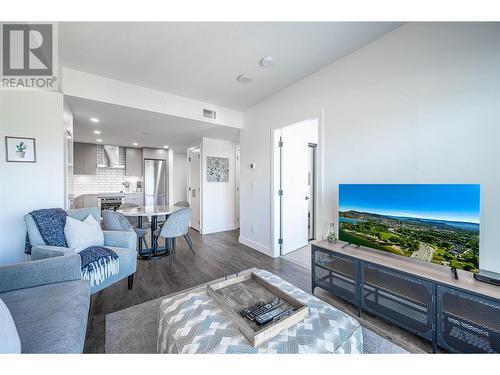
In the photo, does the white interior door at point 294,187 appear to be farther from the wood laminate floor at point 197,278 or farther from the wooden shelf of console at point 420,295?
the wooden shelf of console at point 420,295

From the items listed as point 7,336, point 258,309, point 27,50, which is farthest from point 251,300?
point 27,50

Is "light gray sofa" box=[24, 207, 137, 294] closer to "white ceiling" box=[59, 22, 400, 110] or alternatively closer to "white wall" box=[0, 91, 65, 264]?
"white wall" box=[0, 91, 65, 264]

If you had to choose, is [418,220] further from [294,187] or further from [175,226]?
[175,226]

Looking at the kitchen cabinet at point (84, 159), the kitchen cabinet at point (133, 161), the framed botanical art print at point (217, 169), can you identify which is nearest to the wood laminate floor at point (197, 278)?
the framed botanical art print at point (217, 169)

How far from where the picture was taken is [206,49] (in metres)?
2.11

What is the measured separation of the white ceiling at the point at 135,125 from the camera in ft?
9.52

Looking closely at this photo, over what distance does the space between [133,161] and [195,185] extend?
8.33ft

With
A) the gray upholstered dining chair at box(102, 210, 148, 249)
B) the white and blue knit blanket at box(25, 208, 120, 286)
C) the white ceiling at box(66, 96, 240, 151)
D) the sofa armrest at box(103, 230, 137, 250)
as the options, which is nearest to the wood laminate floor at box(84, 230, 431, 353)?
the white and blue knit blanket at box(25, 208, 120, 286)

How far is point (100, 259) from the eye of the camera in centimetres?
182

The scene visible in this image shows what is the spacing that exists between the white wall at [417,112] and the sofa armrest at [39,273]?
246 cm

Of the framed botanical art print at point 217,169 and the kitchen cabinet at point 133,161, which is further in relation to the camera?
the kitchen cabinet at point 133,161

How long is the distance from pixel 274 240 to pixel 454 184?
7.53 feet
